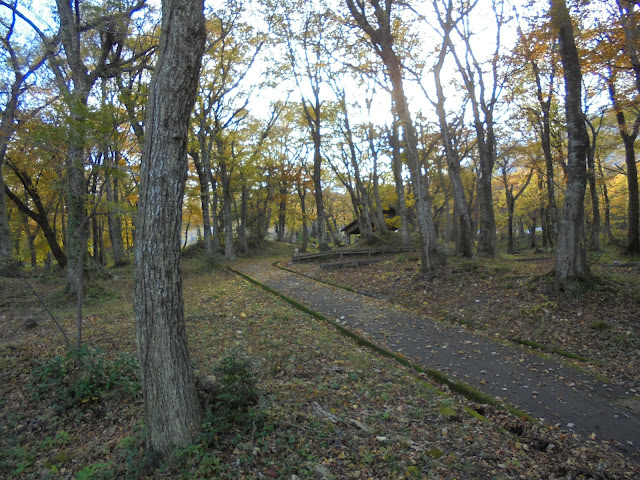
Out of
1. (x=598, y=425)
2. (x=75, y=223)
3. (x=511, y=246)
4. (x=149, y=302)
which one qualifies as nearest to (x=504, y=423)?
(x=598, y=425)

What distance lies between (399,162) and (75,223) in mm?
15915

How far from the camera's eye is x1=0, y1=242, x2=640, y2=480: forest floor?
331 cm

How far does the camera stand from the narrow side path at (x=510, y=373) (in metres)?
4.23

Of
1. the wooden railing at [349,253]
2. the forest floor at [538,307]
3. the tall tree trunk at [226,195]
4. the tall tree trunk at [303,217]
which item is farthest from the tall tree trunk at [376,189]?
the forest floor at [538,307]

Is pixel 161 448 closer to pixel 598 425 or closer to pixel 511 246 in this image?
pixel 598 425

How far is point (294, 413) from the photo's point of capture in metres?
4.06

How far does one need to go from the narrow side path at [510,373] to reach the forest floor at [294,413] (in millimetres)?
400

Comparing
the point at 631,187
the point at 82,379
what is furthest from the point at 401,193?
the point at 82,379

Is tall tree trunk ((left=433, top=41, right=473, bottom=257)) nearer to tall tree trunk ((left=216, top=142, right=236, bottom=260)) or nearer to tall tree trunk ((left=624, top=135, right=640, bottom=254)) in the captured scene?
tall tree trunk ((left=624, top=135, right=640, bottom=254))

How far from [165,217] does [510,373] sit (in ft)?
17.3

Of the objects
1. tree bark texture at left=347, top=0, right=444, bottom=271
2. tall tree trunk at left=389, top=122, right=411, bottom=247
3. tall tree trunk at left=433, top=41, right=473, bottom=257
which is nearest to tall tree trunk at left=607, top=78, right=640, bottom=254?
tall tree trunk at left=433, top=41, right=473, bottom=257

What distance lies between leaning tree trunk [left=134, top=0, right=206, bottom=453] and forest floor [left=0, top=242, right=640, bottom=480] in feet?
1.89

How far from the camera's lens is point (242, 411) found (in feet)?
12.8

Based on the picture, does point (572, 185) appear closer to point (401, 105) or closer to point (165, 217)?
point (401, 105)
